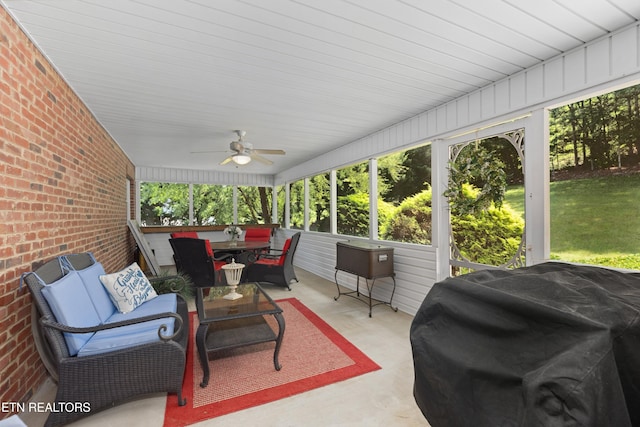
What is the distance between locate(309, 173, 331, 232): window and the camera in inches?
258

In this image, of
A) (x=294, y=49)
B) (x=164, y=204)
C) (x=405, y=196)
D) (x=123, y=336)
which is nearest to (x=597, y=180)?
(x=405, y=196)

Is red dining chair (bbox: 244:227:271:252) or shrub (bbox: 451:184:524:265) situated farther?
red dining chair (bbox: 244:227:271:252)

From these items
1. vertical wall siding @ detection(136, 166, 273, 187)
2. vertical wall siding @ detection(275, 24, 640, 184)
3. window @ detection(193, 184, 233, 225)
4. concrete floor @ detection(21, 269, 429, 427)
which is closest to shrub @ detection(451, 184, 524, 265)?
vertical wall siding @ detection(275, 24, 640, 184)

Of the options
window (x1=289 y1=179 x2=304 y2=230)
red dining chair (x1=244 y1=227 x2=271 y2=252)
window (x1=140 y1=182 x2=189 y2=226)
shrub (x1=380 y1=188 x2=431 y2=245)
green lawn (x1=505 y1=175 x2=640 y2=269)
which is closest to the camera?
green lawn (x1=505 y1=175 x2=640 y2=269)

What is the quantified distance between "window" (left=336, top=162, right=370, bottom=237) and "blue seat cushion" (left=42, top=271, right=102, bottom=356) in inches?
161

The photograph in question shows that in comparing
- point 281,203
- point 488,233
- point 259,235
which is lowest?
point 259,235

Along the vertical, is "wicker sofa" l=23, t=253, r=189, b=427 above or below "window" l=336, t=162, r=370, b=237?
below

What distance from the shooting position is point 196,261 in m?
4.74

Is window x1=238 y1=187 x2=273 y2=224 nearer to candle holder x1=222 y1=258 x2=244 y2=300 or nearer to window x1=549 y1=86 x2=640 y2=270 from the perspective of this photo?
candle holder x1=222 y1=258 x2=244 y2=300

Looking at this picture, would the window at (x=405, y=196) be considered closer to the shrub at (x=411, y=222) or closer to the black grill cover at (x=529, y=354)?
the shrub at (x=411, y=222)

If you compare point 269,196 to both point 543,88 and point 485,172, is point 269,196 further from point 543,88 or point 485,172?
point 543,88

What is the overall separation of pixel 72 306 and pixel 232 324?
1351 mm

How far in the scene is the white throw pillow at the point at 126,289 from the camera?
265cm

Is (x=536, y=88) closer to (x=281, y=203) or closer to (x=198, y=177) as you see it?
Result: (x=281, y=203)
